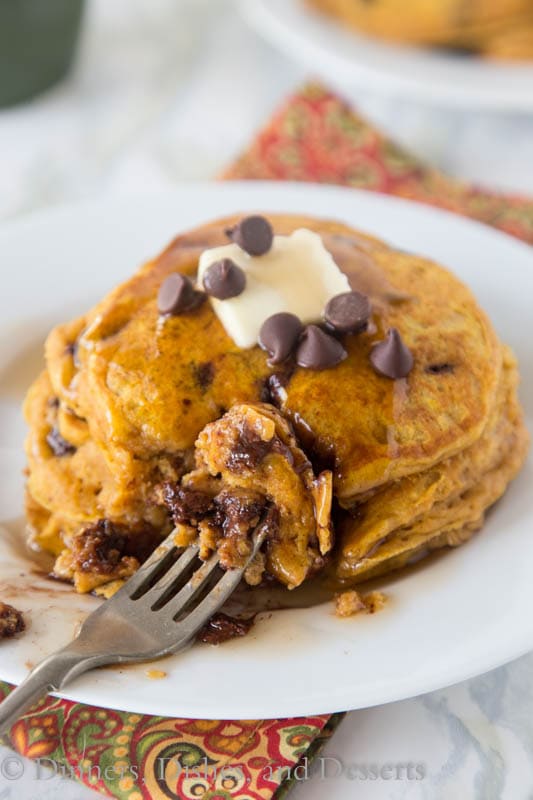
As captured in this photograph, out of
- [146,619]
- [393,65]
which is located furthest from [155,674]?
[393,65]

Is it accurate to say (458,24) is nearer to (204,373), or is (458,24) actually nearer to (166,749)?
(204,373)

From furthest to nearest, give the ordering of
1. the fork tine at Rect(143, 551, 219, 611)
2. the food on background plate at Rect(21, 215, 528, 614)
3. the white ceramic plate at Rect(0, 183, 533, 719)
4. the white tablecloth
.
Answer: the white tablecloth → the food on background plate at Rect(21, 215, 528, 614) → the fork tine at Rect(143, 551, 219, 611) → the white ceramic plate at Rect(0, 183, 533, 719)

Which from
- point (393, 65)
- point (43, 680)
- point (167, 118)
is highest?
point (43, 680)

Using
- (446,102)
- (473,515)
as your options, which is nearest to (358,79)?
(446,102)

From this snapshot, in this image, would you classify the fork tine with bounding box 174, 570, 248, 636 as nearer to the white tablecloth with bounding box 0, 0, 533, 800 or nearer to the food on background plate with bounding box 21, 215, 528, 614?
the food on background plate with bounding box 21, 215, 528, 614

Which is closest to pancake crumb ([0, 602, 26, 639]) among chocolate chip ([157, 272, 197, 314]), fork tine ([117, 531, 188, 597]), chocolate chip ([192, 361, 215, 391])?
fork tine ([117, 531, 188, 597])

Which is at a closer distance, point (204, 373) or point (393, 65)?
point (204, 373)
